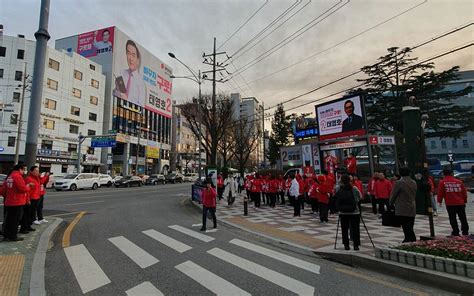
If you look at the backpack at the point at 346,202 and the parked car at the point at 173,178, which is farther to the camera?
the parked car at the point at 173,178

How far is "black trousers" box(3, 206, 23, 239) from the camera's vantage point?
23.8 feet

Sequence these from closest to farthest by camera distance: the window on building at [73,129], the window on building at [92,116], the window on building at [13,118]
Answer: the window on building at [13,118], the window on building at [73,129], the window on building at [92,116]

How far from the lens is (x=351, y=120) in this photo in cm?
1695

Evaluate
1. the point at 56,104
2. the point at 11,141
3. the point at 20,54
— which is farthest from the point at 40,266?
the point at 20,54

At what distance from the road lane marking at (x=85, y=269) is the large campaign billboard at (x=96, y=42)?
184ft

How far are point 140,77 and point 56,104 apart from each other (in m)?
23.1

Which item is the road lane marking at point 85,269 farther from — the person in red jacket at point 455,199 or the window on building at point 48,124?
the window on building at point 48,124

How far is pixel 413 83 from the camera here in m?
32.9

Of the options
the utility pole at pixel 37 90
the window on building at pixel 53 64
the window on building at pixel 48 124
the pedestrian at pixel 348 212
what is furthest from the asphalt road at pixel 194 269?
the window on building at pixel 53 64

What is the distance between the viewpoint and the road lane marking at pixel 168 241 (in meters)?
7.11

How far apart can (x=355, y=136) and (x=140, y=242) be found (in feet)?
43.4

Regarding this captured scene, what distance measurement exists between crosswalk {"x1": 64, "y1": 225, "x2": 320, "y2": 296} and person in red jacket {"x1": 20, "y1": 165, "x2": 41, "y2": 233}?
2.34 metres

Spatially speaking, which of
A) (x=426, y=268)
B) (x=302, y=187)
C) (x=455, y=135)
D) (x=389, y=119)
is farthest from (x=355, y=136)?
(x=455, y=135)

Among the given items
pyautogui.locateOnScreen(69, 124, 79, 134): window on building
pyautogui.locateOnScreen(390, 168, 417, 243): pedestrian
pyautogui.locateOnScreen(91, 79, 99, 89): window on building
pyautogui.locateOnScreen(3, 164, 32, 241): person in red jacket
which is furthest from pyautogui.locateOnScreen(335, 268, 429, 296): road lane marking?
pyautogui.locateOnScreen(91, 79, 99, 89): window on building
